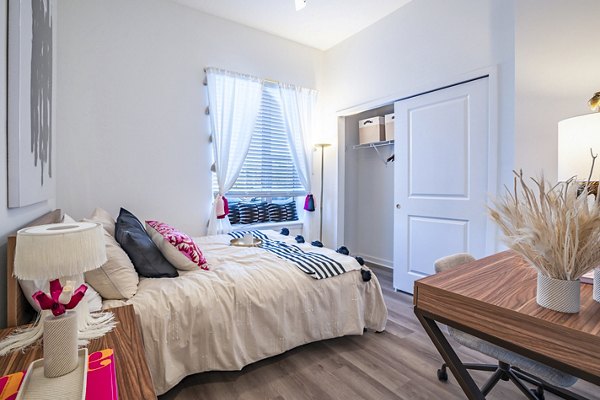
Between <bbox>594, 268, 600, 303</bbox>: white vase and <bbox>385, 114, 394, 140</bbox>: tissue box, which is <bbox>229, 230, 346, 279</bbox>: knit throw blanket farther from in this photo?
<bbox>385, 114, 394, 140</bbox>: tissue box

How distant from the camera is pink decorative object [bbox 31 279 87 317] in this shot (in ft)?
2.39

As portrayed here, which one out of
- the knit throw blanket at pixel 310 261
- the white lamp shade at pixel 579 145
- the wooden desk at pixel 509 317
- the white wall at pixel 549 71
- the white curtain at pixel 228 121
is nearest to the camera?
Answer: the wooden desk at pixel 509 317

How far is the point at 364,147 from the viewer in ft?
13.7

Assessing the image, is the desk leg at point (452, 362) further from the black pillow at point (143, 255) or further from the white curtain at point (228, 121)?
the white curtain at point (228, 121)

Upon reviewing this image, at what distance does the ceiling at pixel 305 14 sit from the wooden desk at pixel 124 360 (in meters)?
3.18

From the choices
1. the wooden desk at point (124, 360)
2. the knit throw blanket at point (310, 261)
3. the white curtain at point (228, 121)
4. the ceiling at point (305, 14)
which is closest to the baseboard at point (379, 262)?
the knit throw blanket at point (310, 261)

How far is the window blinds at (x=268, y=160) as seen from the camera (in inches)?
137

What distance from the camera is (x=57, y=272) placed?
0.78m

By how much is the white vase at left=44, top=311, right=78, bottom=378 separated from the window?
2633 mm

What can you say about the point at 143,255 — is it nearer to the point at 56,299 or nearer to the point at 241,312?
the point at 241,312

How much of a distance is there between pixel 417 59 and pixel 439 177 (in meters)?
1.21

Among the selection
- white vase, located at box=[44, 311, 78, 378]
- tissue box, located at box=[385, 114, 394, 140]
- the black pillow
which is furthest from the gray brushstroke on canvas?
tissue box, located at box=[385, 114, 394, 140]

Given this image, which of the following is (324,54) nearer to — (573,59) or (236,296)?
(573,59)

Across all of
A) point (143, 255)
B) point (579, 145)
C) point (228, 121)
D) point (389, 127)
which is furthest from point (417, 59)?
point (143, 255)
